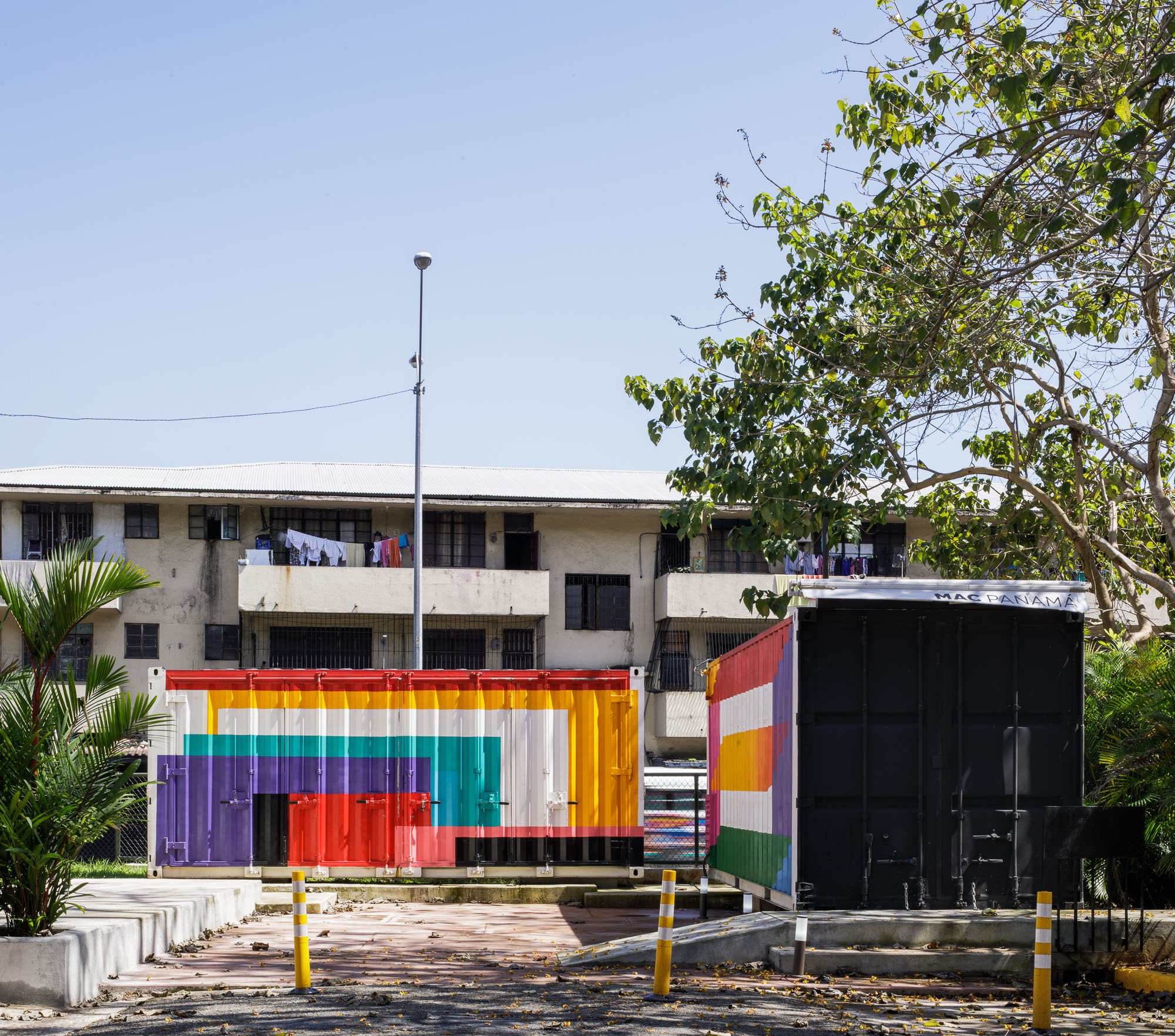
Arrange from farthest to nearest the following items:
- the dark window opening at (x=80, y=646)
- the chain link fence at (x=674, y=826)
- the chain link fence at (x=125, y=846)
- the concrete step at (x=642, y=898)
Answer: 1. the dark window opening at (x=80, y=646)
2. the chain link fence at (x=125, y=846)
3. the chain link fence at (x=674, y=826)
4. the concrete step at (x=642, y=898)

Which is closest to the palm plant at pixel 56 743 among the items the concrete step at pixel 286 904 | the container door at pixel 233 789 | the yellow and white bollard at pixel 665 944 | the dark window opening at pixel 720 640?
the yellow and white bollard at pixel 665 944

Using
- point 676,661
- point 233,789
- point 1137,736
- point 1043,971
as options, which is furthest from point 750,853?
point 676,661

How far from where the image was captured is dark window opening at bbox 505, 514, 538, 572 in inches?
1412

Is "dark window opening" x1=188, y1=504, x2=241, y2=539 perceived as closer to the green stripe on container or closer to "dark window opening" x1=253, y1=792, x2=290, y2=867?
"dark window opening" x1=253, y1=792, x2=290, y2=867

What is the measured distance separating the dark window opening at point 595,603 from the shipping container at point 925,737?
24.1 meters

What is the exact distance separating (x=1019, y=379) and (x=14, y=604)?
1239 centimetres

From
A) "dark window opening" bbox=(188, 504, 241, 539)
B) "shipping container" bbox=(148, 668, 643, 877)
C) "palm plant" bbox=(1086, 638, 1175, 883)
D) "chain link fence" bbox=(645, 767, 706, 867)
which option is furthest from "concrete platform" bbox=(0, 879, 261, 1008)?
"dark window opening" bbox=(188, 504, 241, 539)

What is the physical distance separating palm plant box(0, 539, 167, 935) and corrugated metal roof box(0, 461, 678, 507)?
23.8 metres

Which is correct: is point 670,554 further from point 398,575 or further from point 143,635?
point 143,635

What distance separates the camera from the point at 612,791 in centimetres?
1780

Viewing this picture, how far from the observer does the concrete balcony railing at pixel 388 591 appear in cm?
3378

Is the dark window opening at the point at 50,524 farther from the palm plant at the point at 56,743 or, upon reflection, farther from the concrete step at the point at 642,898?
the palm plant at the point at 56,743

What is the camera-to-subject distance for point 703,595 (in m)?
35.0

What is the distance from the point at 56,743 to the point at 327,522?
84.2 ft
